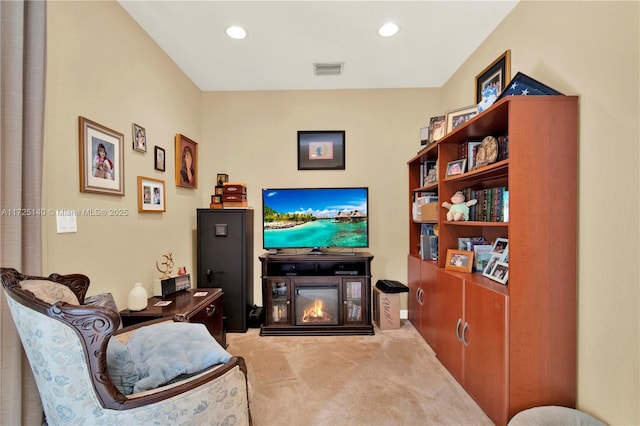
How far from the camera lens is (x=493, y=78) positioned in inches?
88.7

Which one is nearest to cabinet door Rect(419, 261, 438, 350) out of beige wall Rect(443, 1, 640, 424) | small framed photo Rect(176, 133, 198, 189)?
beige wall Rect(443, 1, 640, 424)

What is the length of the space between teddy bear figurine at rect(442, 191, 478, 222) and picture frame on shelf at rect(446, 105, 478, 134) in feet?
1.74

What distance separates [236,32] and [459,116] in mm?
1913

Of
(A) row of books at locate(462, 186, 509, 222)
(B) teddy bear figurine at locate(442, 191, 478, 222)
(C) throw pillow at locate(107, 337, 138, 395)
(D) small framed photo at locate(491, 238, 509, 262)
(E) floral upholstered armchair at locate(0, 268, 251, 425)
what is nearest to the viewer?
(E) floral upholstered armchair at locate(0, 268, 251, 425)

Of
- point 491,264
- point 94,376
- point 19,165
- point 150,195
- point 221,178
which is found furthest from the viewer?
point 221,178

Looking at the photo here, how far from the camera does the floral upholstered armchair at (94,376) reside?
0.92 m

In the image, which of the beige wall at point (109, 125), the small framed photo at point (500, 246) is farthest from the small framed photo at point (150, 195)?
the small framed photo at point (500, 246)

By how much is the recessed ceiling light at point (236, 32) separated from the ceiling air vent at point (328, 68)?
746mm

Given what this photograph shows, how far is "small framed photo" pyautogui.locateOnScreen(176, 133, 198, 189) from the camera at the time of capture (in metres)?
2.72

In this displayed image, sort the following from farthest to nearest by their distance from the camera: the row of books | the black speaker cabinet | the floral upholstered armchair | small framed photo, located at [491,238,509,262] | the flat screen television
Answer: the flat screen television < the black speaker cabinet < small framed photo, located at [491,238,509,262] < the row of books < the floral upholstered armchair

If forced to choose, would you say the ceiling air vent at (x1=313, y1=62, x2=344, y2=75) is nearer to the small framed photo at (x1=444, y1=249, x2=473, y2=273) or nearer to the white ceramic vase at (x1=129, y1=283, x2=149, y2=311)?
the small framed photo at (x1=444, y1=249, x2=473, y2=273)

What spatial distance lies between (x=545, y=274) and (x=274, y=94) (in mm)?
3045

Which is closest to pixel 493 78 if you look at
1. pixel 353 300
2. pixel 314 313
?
pixel 353 300

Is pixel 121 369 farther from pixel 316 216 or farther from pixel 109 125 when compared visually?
pixel 316 216
